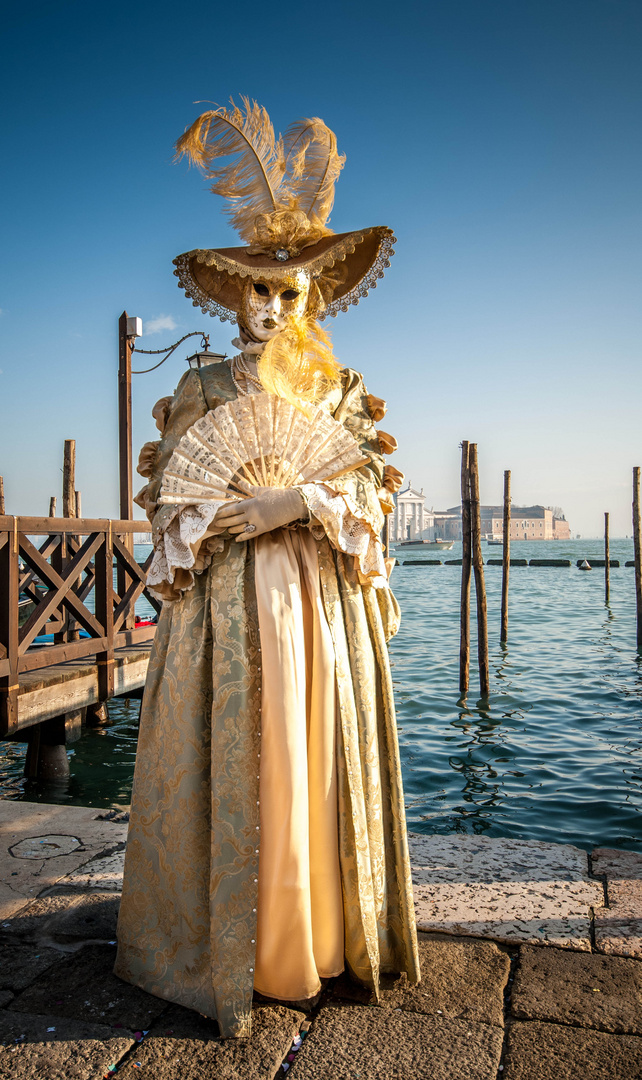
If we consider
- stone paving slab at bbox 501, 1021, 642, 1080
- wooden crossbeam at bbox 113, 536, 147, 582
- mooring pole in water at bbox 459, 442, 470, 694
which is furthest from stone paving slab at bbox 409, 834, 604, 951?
mooring pole in water at bbox 459, 442, 470, 694

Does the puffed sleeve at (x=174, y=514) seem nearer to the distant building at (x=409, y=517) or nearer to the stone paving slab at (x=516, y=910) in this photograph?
the stone paving slab at (x=516, y=910)

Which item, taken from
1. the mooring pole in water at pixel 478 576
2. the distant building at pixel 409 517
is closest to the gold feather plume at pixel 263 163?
the mooring pole in water at pixel 478 576

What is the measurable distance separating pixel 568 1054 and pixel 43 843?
1878mm

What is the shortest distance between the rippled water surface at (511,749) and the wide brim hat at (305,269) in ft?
12.2

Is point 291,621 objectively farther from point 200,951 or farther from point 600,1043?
point 600,1043

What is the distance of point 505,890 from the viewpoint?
2.19 m

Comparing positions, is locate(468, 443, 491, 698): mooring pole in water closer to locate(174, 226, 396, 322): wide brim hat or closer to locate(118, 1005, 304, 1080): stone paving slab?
locate(174, 226, 396, 322): wide brim hat

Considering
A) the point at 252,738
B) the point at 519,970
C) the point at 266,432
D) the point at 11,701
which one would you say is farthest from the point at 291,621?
the point at 11,701

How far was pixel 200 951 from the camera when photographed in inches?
65.1

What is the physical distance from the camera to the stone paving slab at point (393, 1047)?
1.40m

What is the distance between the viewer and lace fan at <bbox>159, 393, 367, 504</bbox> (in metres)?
1.79

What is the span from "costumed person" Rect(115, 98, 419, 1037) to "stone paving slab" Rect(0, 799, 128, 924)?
0.63m

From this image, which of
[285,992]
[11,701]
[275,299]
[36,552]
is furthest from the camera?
[36,552]

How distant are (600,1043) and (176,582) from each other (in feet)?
4.63
